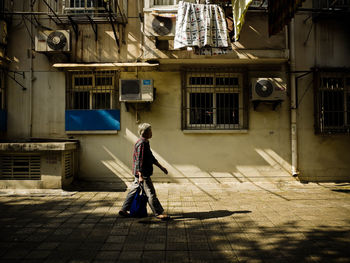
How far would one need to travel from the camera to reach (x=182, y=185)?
741 centimetres

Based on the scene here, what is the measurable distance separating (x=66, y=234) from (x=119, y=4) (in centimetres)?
682

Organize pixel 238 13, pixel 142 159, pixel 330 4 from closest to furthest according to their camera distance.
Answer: pixel 142 159
pixel 238 13
pixel 330 4

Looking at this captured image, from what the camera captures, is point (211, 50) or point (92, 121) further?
point (92, 121)

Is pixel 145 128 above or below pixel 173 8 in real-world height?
below

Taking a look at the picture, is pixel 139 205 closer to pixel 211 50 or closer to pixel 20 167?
pixel 20 167

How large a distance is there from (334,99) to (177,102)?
521 centimetres

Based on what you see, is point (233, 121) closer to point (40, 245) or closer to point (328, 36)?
point (328, 36)

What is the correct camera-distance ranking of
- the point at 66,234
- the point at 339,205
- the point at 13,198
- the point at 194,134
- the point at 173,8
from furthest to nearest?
the point at 194,134
the point at 173,8
the point at 13,198
the point at 339,205
the point at 66,234

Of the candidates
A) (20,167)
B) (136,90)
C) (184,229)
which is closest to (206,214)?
(184,229)

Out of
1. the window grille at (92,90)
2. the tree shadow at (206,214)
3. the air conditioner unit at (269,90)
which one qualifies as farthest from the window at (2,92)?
the air conditioner unit at (269,90)

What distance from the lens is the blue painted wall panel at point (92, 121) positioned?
298 inches

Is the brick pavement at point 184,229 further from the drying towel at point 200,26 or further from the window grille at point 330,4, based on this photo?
the window grille at point 330,4

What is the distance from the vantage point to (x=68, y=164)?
715cm

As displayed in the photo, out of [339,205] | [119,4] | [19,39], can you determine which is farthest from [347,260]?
[19,39]
